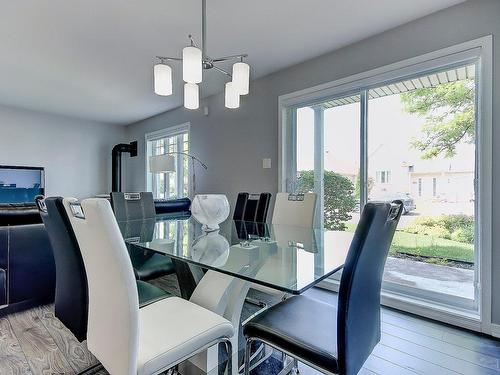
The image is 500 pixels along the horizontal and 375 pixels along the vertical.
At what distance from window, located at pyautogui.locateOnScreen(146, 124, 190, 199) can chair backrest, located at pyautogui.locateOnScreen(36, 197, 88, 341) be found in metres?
3.44

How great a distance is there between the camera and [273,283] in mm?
993

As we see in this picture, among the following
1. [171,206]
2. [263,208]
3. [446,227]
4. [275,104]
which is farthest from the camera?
[171,206]

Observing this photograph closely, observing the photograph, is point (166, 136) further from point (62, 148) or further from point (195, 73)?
point (195, 73)

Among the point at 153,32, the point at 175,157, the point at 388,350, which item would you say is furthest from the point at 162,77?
the point at 175,157

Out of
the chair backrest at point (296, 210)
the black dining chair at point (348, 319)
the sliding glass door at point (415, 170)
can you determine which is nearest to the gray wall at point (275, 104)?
the sliding glass door at point (415, 170)

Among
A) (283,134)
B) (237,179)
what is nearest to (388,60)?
(283,134)

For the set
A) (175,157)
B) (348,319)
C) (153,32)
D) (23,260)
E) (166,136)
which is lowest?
(23,260)

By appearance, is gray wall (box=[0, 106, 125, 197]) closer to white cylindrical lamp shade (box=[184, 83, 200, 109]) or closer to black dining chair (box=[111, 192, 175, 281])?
black dining chair (box=[111, 192, 175, 281])

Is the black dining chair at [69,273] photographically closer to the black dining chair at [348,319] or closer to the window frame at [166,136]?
the black dining chair at [348,319]

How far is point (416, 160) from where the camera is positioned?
2.44 metres

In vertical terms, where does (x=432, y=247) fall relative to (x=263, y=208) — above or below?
below

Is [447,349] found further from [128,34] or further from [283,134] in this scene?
[128,34]

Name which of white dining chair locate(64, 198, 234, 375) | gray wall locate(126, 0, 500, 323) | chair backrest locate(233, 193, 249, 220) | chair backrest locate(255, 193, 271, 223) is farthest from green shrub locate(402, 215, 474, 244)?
white dining chair locate(64, 198, 234, 375)

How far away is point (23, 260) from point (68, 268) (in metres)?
1.25
